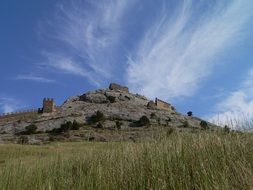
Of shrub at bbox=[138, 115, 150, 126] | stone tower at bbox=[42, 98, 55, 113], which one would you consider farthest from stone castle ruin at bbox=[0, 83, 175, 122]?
shrub at bbox=[138, 115, 150, 126]

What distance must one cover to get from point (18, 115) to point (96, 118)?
1893 cm

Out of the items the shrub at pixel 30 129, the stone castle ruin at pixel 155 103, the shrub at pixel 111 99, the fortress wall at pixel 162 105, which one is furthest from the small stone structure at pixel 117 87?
the shrub at pixel 30 129

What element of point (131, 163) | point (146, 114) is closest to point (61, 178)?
point (131, 163)

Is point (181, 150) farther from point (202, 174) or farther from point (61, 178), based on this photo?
point (61, 178)

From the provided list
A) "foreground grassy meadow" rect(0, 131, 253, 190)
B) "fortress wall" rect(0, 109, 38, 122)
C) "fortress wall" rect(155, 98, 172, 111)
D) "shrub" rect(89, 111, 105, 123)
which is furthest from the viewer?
"fortress wall" rect(155, 98, 172, 111)

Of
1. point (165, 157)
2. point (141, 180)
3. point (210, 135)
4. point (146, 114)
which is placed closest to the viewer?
point (141, 180)

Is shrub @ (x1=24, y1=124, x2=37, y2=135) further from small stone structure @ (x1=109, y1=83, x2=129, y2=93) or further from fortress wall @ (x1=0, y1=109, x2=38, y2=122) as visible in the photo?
small stone structure @ (x1=109, y1=83, x2=129, y2=93)

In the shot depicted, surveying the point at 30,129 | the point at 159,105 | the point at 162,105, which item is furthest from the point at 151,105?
the point at 30,129

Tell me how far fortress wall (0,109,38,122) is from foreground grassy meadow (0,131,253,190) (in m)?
69.0

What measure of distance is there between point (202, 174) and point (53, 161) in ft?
12.6

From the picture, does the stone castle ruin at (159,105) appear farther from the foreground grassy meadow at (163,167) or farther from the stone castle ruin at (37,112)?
the foreground grassy meadow at (163,167)

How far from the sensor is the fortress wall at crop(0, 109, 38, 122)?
75.2m

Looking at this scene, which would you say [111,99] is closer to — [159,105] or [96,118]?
[159,105]

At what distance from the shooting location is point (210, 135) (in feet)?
20.9
